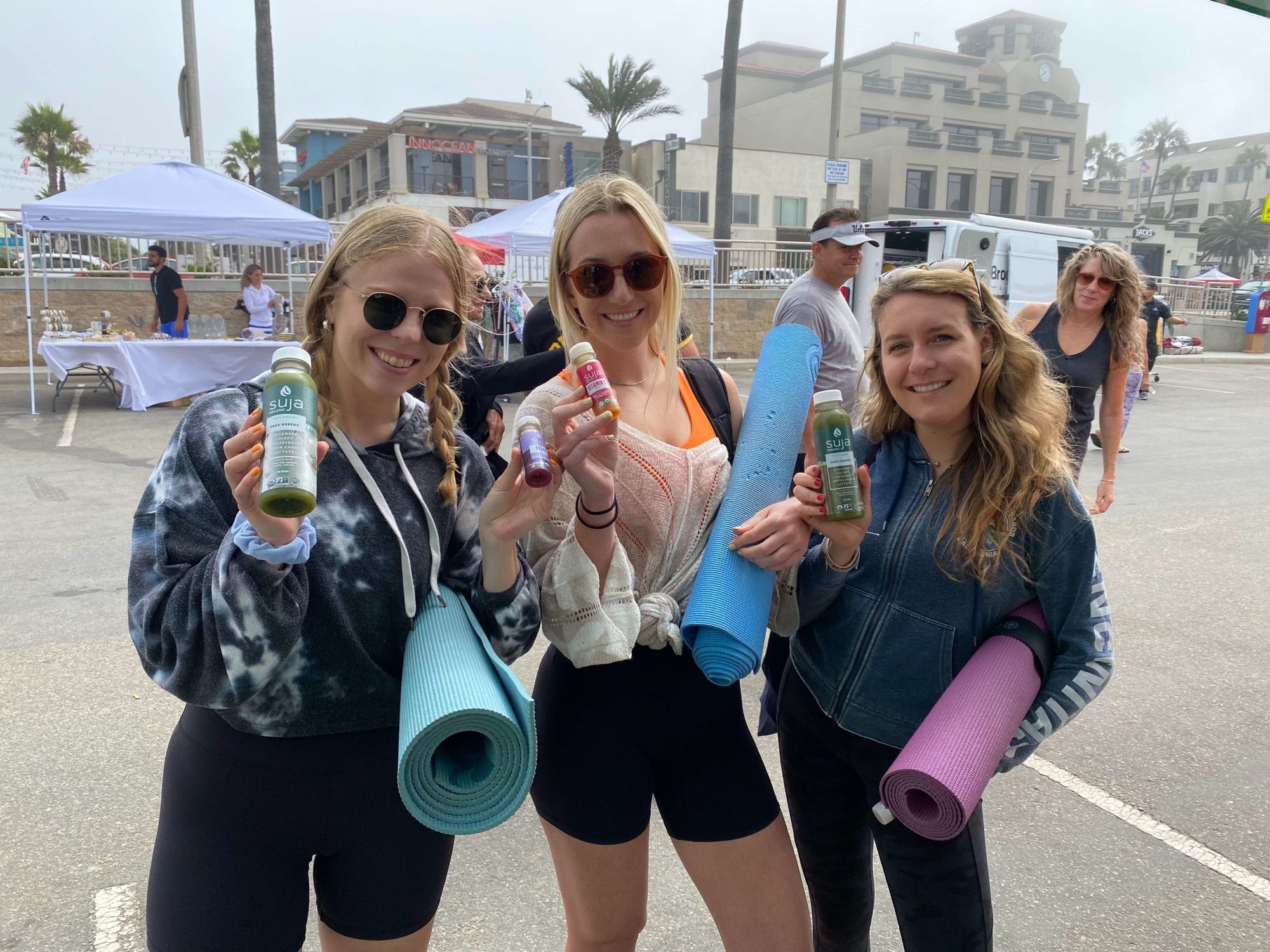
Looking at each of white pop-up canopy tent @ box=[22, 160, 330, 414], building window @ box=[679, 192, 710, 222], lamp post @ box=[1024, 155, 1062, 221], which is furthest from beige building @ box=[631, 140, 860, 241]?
white pop-up canopy tent @ box=[22, 160, 330, 414]

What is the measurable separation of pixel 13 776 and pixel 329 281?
269cm

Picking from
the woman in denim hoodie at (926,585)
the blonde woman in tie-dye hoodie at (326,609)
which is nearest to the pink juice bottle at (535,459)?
the blonde woman in tie-dye hoodie at (326,609)

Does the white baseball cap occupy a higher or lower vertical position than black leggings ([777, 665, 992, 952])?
higher

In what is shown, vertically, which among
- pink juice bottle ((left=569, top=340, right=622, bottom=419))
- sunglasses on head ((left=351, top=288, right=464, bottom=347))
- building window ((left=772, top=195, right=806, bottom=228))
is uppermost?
building window ((left=772, top=195, right=806, bottom=228))

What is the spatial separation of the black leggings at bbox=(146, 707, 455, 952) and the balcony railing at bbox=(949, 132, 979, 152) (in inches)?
2141

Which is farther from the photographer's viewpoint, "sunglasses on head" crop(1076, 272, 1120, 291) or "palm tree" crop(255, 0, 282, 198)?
"palm tree" crop(255, 0, 282, 198)

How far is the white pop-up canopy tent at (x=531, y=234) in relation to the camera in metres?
13.5

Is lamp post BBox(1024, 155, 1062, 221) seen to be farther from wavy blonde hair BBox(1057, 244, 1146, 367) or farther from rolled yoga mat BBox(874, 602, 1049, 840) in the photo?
rolled yoga mat BBox(874, 602, 1049, 840)

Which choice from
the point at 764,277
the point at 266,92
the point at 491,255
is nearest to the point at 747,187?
the point at 764,277

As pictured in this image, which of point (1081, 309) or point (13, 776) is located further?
point (1081, 309)

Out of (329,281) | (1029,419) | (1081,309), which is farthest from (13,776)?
(1081,309)

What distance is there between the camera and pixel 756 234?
4394 cm

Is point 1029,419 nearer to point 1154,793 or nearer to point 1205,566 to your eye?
point 1154,793

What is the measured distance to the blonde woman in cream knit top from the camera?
1773 mm
